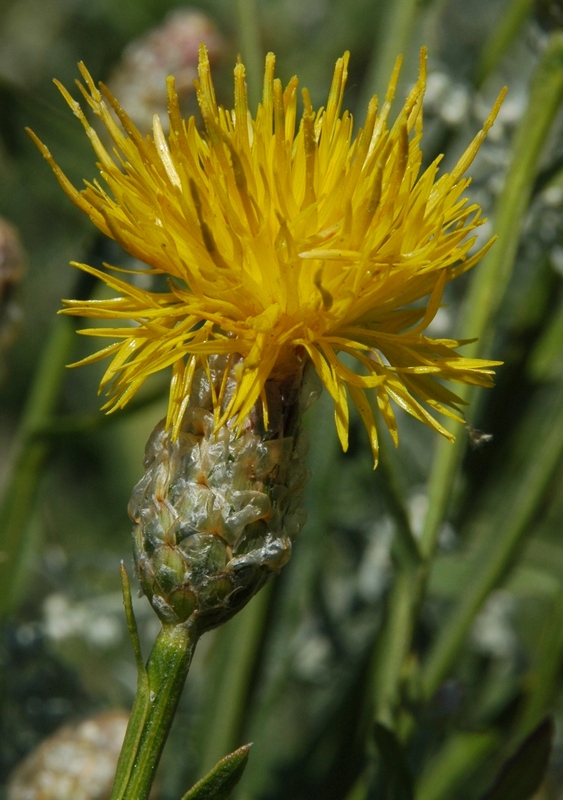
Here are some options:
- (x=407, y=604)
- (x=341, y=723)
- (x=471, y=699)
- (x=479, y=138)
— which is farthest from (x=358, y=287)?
(x=471, y=699)

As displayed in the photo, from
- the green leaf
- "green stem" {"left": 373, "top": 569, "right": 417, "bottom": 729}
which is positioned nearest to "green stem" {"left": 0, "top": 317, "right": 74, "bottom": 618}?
"green stem" {"left": 373, "top": 569, "right": 417, "bottom": 729}

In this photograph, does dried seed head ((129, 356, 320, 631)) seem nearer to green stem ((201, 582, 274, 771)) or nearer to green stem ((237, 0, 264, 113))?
green stem ((201, 582, 274, 771))

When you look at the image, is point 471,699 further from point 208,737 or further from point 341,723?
point 208,737

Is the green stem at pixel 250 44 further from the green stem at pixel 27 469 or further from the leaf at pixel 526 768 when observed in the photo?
the leaf at pixel 526 768

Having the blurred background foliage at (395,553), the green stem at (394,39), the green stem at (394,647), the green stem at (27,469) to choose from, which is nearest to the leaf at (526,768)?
the blurred background foliage at (395,553)

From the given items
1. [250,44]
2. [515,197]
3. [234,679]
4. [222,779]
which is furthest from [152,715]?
[250,44]

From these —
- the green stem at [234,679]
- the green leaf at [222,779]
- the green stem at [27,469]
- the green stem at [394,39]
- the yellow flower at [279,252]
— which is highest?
the green stem at [394,39]
